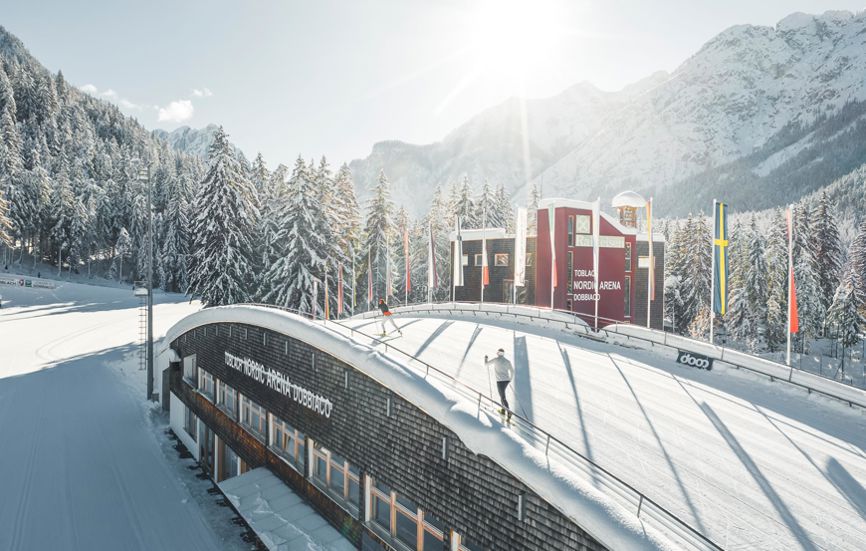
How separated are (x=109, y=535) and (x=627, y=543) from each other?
17.7 metres

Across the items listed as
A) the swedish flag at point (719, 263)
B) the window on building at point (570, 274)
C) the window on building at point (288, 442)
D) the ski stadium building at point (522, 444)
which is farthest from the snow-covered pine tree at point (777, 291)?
the window on building at point (288, 442)

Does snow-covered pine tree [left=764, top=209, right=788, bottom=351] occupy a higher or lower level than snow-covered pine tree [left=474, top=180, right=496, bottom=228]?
lower

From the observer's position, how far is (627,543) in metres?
6.38

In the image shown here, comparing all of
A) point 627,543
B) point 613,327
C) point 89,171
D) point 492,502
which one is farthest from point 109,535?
point 89,171

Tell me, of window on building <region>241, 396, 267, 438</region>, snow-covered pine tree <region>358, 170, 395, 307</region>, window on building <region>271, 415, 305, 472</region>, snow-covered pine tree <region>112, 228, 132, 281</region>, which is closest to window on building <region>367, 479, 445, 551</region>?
window on building <region>271, 415, 305, 472</region>

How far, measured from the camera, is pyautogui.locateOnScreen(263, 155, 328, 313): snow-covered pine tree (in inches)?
1467

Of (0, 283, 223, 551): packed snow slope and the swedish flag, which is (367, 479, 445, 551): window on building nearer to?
(0, 283, 223, 551): packed snow slope

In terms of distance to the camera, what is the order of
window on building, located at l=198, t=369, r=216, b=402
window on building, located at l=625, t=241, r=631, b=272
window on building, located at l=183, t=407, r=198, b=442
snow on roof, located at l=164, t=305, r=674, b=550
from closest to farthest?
1. snow on roof, located at l=164, t=305, r=674, b=550
2. window on building, located at l=198, t=369, r=216, b=402
3. window on building, located at l=183, t=407, r=198, b=442
4. window on building, located at l=625, t=241, r=631, b=272

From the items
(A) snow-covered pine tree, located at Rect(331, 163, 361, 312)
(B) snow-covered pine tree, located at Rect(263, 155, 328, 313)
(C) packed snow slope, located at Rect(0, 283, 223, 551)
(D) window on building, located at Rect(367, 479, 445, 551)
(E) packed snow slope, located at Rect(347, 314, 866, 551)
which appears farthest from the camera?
(A) snow-covered pine tree, located at Rect(331, 163, 361, 312)

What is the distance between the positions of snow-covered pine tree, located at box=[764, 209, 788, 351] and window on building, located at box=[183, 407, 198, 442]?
173 ft

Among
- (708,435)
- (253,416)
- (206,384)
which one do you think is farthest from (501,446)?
(206,384)

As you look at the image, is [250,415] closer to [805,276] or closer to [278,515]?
[278,515]

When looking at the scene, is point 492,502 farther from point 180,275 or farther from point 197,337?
point 180,275

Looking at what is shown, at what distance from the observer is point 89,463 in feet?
70.7
